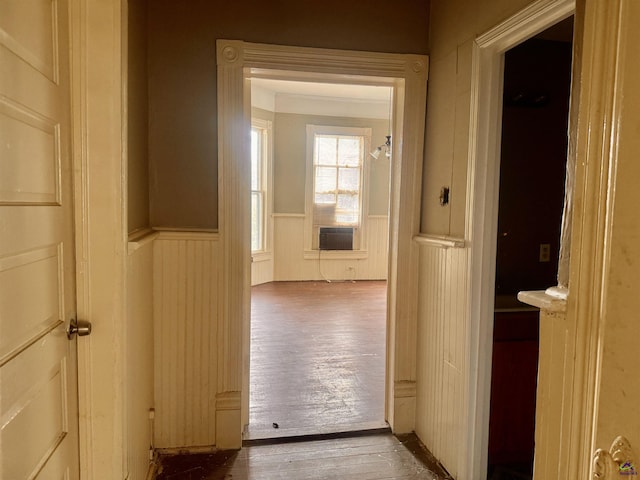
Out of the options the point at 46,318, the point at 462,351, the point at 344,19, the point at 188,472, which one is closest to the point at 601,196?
the point at 46,318

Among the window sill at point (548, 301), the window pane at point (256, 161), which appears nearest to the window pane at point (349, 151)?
the window pane at point (256, 161)

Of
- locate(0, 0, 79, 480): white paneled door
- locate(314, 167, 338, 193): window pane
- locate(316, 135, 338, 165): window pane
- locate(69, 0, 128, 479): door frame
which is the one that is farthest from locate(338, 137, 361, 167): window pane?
locate(0, 0, 79, 480): white paneled door

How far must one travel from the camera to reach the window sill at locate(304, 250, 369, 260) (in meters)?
7.11

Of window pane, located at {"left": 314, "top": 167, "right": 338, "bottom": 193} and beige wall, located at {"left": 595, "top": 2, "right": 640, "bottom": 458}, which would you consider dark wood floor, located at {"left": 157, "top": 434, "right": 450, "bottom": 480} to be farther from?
window pane, located at {"left": 314, "top": 167, "right": 338, "bottom": 193}

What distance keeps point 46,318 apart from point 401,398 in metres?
2.02

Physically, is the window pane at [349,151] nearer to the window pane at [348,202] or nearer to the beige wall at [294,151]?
the beige wall at [294,151]

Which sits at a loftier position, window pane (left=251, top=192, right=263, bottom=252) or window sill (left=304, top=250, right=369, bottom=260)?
window pane (left=251, top=192, right=263, bottom=252)

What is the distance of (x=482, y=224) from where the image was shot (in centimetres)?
198

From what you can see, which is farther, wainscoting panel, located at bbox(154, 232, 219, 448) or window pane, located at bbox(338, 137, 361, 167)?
window pane, located at bbox(338, 137, 361, 167)

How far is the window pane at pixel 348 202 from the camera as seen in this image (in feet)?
23.4

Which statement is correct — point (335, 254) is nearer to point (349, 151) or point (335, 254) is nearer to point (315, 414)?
point (349, 151)

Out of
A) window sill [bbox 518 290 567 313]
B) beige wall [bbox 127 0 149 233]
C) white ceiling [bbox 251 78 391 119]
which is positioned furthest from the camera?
white ceiling [bbox 251 78 391 119]

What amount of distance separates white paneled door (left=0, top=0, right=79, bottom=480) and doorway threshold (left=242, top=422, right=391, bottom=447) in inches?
49.1

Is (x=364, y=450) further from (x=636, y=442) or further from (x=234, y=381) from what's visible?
(x=636, y=442)
